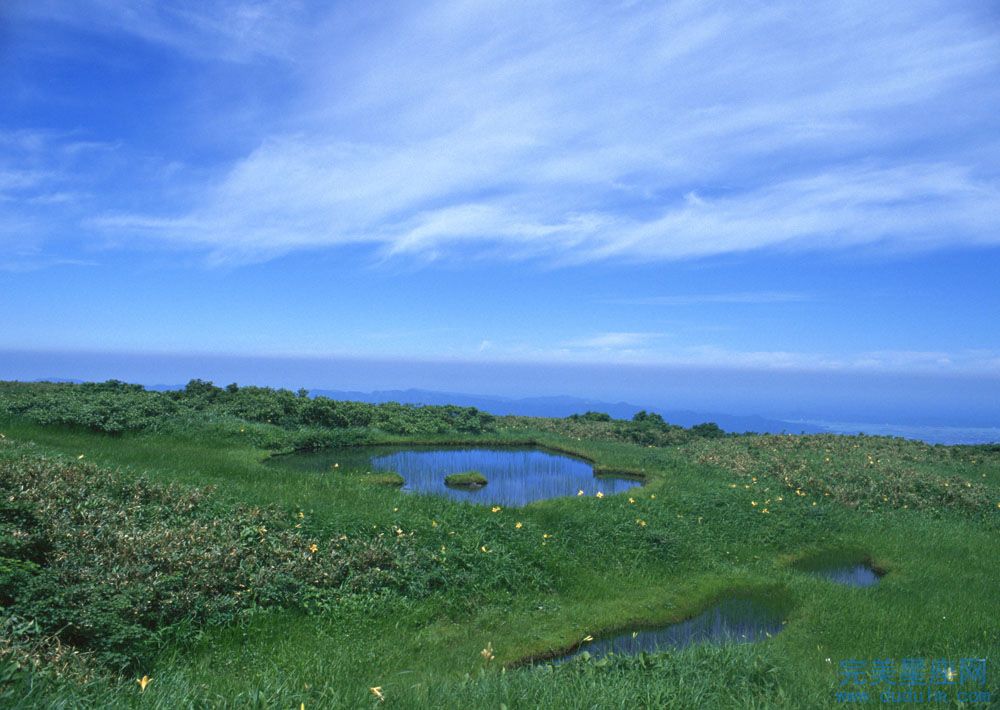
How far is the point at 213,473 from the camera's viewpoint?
601 inches

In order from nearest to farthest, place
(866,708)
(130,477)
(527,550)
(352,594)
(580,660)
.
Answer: (866,708) → (580,660) → (352,594) → (527,550) → (130,477)

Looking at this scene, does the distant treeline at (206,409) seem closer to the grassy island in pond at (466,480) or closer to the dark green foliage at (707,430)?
the grassy island in pond at (466,480)

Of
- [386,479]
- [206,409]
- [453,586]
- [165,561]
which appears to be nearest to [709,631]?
[453,586]

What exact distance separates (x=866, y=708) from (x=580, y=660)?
2814 millimetres

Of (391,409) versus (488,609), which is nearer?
(488,609)

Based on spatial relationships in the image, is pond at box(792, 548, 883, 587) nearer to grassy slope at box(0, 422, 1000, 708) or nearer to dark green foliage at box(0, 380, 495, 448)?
grassy slope at box(0, 422, 1000, 708)

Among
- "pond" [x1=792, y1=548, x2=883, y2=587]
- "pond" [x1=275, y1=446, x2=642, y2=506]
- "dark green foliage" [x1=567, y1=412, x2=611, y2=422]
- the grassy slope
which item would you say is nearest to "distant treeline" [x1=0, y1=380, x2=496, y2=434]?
the grassy slope

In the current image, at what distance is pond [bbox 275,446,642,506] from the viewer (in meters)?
16.2

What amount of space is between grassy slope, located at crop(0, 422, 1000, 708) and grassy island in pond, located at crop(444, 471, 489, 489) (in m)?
3.26

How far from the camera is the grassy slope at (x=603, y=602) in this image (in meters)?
5.96

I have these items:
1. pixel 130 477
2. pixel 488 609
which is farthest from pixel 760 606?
pixel 130 477

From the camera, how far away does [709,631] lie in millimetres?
9086

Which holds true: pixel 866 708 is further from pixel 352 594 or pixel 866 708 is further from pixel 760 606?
pixel 352 594

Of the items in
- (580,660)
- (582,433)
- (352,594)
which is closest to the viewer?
(580,660)
